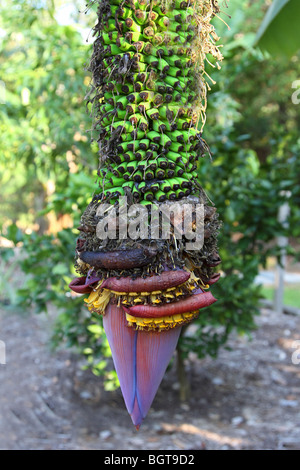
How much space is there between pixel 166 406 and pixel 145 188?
2.65m

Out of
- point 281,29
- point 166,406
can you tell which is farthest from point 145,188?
point 166,406

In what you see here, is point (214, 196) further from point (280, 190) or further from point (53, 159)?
point (53, 159)

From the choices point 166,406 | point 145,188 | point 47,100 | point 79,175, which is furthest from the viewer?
point 166,406

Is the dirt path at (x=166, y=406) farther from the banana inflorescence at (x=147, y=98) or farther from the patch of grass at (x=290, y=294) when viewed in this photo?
the banana inflorescence at (x=147, y=98)

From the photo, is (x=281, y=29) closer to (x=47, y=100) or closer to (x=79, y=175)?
(x=79, y=175)

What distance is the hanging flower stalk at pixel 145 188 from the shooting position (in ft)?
1.88

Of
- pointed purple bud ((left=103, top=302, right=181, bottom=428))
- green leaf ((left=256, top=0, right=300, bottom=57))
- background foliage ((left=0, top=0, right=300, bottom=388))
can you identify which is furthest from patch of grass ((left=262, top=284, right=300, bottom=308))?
pointed purple bud ((left=103, top=302, right=181, bottom=428))

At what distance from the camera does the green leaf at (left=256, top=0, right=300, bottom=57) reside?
3.14 feet

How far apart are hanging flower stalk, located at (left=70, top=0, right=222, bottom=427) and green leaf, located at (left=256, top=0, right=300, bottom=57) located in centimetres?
41

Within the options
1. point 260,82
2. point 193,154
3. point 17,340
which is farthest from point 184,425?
point 260,82

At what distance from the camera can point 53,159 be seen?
2695 millimetres

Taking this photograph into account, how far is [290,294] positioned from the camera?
242 inches

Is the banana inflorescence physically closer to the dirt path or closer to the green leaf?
the green leaf
